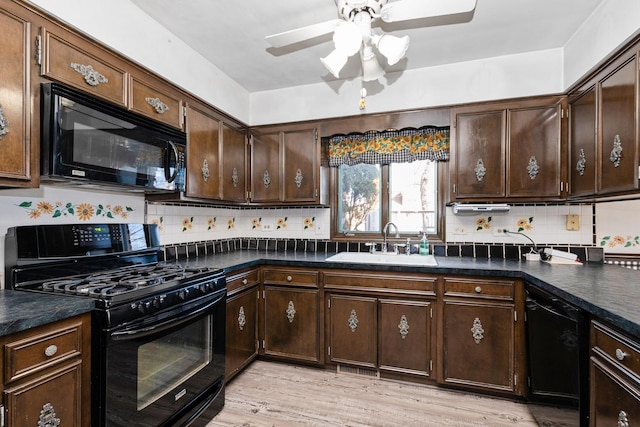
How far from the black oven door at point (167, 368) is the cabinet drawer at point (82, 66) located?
118 cm

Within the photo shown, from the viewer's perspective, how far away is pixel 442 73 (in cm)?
254

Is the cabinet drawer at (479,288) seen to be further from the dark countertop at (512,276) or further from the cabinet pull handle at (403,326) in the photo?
the cabinet pull handle at (403,326)

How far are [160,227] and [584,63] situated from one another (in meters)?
3.13

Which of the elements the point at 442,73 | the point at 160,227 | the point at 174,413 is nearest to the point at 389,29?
the point at 442,73

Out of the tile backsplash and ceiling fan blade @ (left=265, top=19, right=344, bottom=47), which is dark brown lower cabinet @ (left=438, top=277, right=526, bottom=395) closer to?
the tile backsplash

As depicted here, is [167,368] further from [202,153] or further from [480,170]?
[480,170]

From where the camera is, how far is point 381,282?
232 cm

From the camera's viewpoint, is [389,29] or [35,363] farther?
[389,29]

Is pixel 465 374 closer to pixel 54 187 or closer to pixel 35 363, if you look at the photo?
pixel 35 363

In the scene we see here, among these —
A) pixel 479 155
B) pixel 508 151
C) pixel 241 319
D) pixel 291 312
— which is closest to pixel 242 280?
pixel 241 319

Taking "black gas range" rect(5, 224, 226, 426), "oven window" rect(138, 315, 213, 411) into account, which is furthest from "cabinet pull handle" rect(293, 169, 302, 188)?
"oven window" rect(138, 315, 213, 411)

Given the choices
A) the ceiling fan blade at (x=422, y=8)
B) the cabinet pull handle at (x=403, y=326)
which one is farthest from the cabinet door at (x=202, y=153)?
the cabinet pull handle at (x=403, y=326)

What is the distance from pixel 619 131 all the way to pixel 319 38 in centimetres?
186

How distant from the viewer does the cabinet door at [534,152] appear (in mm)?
2275
